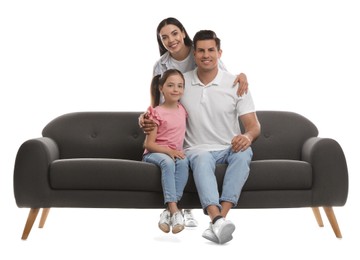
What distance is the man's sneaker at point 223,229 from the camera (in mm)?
3517

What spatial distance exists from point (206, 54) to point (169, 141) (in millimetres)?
554

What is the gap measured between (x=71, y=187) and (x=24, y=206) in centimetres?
30

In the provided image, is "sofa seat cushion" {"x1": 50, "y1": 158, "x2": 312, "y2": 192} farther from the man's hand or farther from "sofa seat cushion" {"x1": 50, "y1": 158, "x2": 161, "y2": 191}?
the man's hand

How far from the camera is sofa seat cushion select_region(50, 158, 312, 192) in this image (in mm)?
3783

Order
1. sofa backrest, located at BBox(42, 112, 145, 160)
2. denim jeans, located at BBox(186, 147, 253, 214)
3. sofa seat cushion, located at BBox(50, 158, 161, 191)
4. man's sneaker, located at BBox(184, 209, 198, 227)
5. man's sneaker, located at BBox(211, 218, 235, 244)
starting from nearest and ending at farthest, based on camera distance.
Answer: man's sneaker, located at BBox(211, 218, 235, 244)
denim jeans, located at BBox(186, 147, 253, 214)
sofa seat cushion, located at BBox(50, 158, 161, 191)
man's sneaker, located at BBox(184, 209, 198, 227)
sofa backrest, located at BBox(42, 112, 145, 160)

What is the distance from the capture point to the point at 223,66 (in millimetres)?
4309

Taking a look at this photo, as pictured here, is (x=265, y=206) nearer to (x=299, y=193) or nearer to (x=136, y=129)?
(x=299, y=193)

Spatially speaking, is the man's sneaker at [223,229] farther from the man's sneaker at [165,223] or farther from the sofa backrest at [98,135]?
the sofa backrest at [98,135]

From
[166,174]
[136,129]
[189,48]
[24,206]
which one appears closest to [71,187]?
[24,206]

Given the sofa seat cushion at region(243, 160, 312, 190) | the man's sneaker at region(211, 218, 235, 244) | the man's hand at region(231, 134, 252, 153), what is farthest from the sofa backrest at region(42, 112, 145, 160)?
the man's sneaker at region(211, 218, 235, 244)

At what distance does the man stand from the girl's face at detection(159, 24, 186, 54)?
16 cm

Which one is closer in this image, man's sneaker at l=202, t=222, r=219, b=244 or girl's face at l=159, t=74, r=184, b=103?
man's sneaker at l=202, t=222, r=219, b=244

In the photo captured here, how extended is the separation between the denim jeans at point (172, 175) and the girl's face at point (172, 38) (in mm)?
738

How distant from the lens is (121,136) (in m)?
4.51
